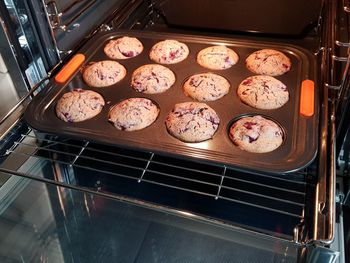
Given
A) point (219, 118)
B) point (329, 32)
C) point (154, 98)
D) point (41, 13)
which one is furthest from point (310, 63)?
point (41, 13)

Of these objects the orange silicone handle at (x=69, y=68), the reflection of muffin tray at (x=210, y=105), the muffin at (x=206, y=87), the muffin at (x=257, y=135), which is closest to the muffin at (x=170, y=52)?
the reflection of muffin tray at (x=210, y=105)

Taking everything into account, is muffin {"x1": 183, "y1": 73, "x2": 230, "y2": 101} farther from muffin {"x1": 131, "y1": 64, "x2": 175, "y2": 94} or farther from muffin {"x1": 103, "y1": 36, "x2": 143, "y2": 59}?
muffin {"x1": 103, "y1": 36, "x2": 143, "y2": 59}

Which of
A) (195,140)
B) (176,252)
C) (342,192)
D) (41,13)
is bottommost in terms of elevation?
(176,252)

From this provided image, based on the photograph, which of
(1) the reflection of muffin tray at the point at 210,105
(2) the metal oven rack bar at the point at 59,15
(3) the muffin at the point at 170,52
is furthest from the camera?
(3) the muffin at the point at 170,52

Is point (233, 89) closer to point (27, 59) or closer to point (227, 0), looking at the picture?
point (227, 0)

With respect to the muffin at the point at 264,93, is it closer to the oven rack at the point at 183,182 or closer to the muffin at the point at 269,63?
the muffin at the point at 269,63

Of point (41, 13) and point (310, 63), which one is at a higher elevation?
point (41, 13)
